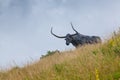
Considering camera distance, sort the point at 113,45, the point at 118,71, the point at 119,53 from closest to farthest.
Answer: the point at 118,71, the point at 119,53, the point at 113,45

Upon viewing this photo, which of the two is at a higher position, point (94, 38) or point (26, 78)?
point (94, 38)

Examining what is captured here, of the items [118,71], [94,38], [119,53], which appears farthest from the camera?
[94,38]

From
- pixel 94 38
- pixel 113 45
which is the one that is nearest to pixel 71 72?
pixel 113 45

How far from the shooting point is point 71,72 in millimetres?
8828

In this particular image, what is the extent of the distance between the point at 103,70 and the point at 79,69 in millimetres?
737

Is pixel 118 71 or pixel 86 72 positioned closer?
pixel 118 71

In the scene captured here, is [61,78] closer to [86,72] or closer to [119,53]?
[86,72]

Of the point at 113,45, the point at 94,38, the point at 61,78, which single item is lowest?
the point at 61,78

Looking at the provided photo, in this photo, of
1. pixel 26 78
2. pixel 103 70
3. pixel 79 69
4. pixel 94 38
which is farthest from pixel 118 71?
pixel 94 38

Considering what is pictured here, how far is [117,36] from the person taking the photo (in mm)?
10234

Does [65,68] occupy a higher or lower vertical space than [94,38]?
lower

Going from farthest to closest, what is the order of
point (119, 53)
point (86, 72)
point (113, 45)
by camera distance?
point (113, 45)
point (119, 53)
point (86, 72)

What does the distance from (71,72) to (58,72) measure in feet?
2.62

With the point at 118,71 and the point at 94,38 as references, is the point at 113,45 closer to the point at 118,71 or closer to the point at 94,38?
the point at 118,71
